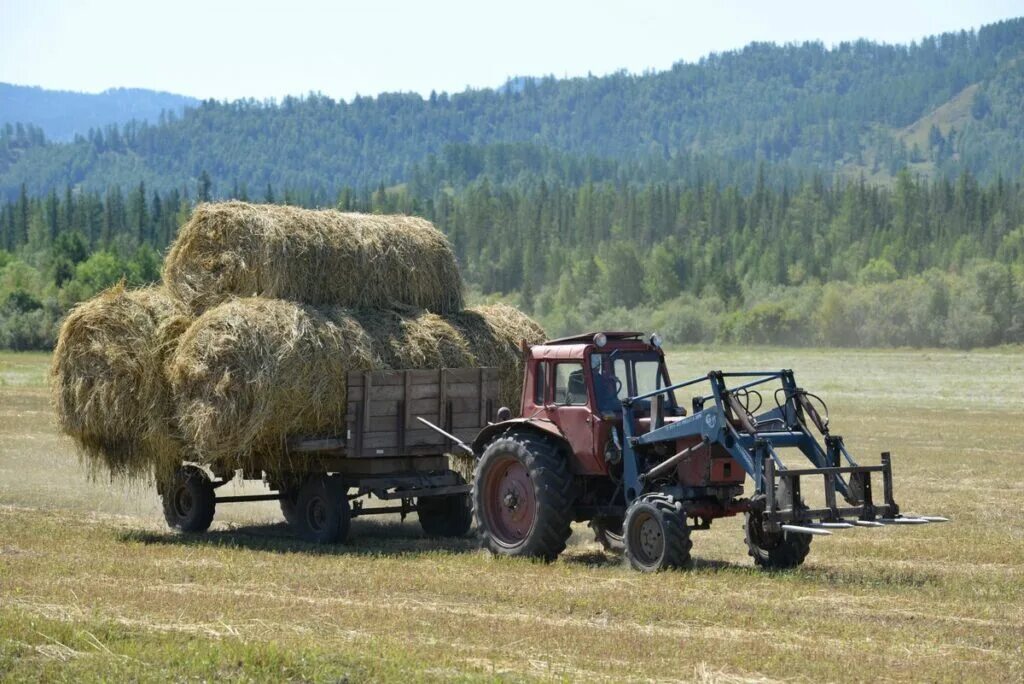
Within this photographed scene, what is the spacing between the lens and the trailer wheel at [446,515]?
19.0 meters

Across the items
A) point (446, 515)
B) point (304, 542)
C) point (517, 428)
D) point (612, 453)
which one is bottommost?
point (304, 542)

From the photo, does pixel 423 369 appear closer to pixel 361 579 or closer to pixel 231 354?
pixel 231 354

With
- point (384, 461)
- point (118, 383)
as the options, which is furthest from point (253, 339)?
point (384, 461)

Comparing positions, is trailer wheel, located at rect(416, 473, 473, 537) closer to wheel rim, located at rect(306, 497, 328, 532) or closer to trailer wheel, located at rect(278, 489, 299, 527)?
wheel rim, located at rect(306, 497, 328, 532)

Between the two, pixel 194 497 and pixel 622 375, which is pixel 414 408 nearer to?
pixel 622 375

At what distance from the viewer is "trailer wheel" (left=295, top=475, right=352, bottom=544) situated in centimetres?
1788

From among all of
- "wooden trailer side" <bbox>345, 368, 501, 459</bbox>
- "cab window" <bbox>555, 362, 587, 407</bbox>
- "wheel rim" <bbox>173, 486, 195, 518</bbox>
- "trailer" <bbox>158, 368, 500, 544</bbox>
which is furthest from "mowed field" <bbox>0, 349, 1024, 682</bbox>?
"cab window" <bbox>555, 362, 587, 407</bbox>

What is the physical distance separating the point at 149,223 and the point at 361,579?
158 meters

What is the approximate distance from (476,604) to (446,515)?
6351mm

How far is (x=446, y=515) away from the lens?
62.9 feet

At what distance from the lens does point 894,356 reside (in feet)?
302

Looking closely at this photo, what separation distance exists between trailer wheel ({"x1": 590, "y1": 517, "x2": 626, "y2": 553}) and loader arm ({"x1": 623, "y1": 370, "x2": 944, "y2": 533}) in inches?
52.2

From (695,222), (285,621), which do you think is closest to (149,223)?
(695,222)

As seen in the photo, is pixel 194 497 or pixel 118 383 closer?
pixel 118 383
